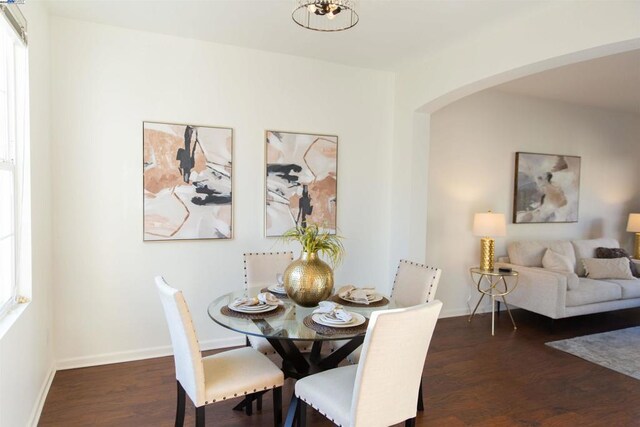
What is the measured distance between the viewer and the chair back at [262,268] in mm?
3303

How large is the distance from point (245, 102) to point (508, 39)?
7.30 feet

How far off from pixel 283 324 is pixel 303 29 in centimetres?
233

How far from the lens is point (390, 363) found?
189 centimetres

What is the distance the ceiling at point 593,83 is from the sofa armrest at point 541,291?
6.92 feet

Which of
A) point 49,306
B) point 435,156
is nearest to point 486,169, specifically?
point 435,156

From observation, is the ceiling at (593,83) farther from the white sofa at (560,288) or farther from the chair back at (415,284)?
the chair back at (415,284)

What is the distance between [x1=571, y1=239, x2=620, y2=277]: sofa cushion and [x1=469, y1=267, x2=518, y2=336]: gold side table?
1.15 meters

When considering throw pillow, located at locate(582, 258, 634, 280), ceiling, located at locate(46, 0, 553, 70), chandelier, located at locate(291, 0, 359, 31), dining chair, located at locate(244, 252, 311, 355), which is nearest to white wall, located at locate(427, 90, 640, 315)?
throw pillow, located at locate(582, 258, 634, 280)

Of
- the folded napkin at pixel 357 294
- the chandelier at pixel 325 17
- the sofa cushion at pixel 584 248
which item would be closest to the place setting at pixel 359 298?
the folded napkin at pixel 357 294

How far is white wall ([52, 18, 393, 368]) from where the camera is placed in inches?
129

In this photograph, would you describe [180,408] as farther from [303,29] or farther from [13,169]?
[303,29]

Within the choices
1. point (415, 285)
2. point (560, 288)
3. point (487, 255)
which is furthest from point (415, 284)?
point (560, 288)

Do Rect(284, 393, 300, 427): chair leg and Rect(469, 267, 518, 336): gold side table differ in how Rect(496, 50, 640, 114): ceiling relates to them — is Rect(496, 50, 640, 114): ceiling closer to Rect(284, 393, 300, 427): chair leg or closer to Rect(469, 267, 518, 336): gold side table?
Rect(469, 267, 518, 336): gold side table

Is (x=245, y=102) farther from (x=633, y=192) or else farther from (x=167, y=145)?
(x=633, y=192)
